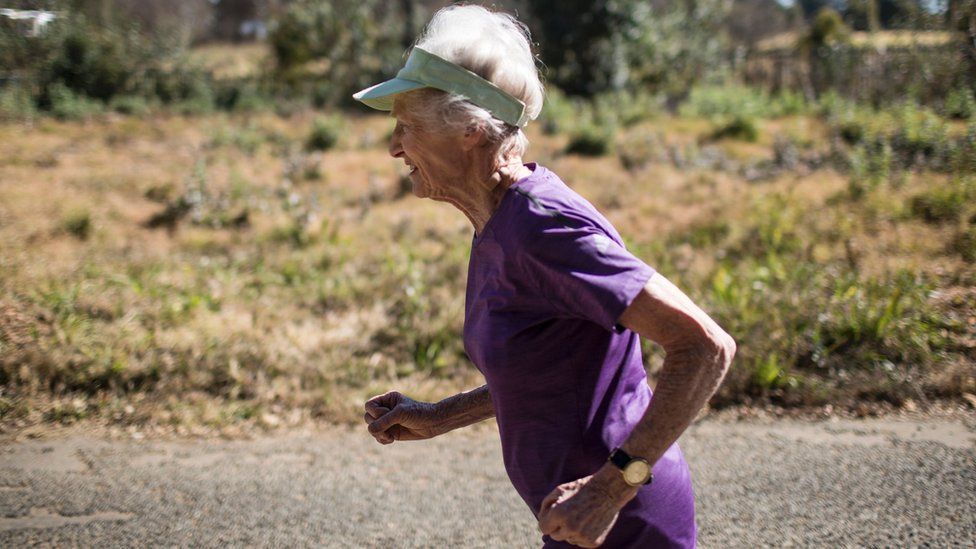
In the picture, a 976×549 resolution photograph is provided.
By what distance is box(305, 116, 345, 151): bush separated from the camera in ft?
34.2

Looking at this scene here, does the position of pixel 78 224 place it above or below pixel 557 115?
below

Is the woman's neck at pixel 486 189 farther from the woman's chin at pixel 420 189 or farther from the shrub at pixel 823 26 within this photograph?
the shrub at pixel 823 26

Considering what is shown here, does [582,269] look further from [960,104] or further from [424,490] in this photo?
[960,104]

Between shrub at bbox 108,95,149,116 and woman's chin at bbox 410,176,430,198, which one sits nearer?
woman's chin at bbox 410,176,430,198

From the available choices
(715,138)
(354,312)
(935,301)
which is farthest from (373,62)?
(935,301)

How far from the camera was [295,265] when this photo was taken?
6.57 meters

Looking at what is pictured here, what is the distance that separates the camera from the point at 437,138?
176 cm

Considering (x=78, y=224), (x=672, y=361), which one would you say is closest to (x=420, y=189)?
(x=672, y=361)

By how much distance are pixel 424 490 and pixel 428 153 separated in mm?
2463

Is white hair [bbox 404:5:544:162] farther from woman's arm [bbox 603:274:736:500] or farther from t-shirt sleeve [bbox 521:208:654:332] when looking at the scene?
woman's arm [bbox 603:274:736:500]

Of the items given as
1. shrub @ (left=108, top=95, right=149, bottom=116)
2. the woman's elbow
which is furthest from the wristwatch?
shrub @ (left=108, top=95, right=149, bottom=116)

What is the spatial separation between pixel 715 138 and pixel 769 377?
21.8 ft

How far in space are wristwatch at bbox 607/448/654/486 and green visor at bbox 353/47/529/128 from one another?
0.77 metres

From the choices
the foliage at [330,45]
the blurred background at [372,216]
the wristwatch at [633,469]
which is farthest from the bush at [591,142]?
the wristwatch at [633,469]
